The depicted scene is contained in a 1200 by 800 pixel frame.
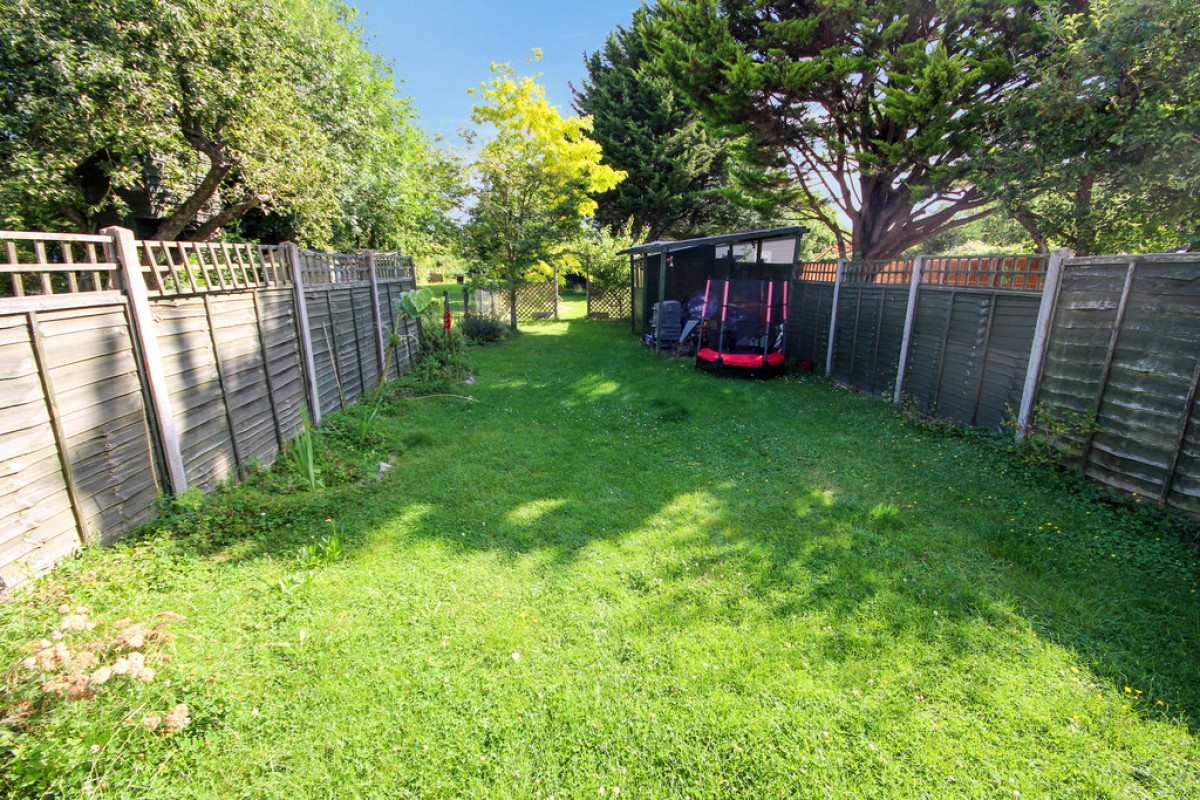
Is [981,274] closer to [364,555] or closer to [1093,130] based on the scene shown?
[1093,130]

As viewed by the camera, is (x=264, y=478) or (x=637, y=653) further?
(x=264, y=478)

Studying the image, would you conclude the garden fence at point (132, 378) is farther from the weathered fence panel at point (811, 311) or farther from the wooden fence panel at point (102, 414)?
the weathered fence panel at point (811, 311)

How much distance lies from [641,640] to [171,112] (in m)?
8.46

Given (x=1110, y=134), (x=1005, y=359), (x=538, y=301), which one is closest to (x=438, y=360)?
(x=1005, y=359)

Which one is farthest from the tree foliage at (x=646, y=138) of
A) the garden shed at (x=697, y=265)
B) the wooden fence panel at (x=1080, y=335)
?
the wooden fence panel at (x=1080, y=335)

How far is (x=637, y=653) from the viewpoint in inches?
94.7

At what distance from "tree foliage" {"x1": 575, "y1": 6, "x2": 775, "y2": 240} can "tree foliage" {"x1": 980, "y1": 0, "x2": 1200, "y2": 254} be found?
12.7 meters

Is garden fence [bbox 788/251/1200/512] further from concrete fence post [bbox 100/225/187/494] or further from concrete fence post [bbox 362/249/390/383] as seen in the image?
concrete fence post [bbox 362/249/390/383]

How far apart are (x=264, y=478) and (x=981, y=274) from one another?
6.95m

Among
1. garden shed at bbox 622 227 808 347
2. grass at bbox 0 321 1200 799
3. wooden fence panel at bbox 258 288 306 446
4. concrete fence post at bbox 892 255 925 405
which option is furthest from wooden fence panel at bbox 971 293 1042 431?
wooden fence panel at bbox 258 288 306 446

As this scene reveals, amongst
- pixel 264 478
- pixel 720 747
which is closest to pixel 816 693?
pixel 720 747

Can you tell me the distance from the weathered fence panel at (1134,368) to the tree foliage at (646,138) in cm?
1741

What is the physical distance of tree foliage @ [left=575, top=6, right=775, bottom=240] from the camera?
2044 cm

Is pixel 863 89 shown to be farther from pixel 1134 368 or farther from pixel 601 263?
pixel 601 263
